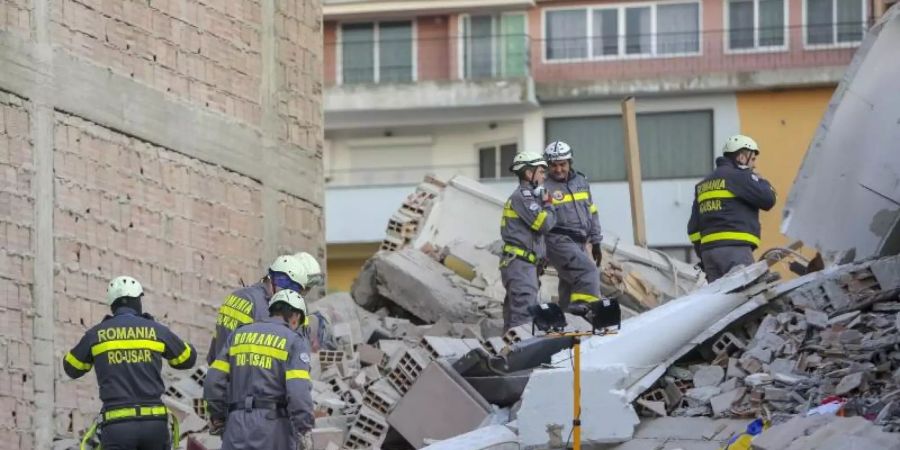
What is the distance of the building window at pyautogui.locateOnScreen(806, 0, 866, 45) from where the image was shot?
125ft

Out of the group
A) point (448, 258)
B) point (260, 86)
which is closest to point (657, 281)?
point (448, 258)

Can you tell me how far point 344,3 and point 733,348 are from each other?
88.7 ft

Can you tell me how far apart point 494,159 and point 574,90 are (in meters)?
2.44

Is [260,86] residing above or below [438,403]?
above

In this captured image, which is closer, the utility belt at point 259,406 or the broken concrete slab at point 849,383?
the utility belt at point 259,406

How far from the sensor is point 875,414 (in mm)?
10984

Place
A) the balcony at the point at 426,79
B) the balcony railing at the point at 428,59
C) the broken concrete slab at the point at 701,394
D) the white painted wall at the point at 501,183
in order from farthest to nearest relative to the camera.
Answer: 1. the balcony railing at the point at 428,59
2. the balcony at the point at 426,79
3. the white painted wall at the point at 501,183
4. the broken concrete slab at the point at 701,394

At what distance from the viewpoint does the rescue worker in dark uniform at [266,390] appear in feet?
37.0

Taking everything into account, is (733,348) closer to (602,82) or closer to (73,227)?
(73,227)

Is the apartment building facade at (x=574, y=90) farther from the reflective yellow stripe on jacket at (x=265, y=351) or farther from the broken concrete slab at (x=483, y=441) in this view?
the reflective yellow stripe on jacket at (x=265, y=351)

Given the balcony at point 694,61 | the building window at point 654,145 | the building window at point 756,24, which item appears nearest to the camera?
the balcony at point 694,61

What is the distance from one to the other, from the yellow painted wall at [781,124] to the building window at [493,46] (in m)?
4.90

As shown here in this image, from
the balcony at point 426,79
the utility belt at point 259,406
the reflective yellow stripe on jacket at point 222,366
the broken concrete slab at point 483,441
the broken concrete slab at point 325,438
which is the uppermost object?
the balcony at point 426,79

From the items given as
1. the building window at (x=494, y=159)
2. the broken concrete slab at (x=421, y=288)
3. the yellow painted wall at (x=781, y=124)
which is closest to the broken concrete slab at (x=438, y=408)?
the broken concrete slab at (x=421, y=288)
